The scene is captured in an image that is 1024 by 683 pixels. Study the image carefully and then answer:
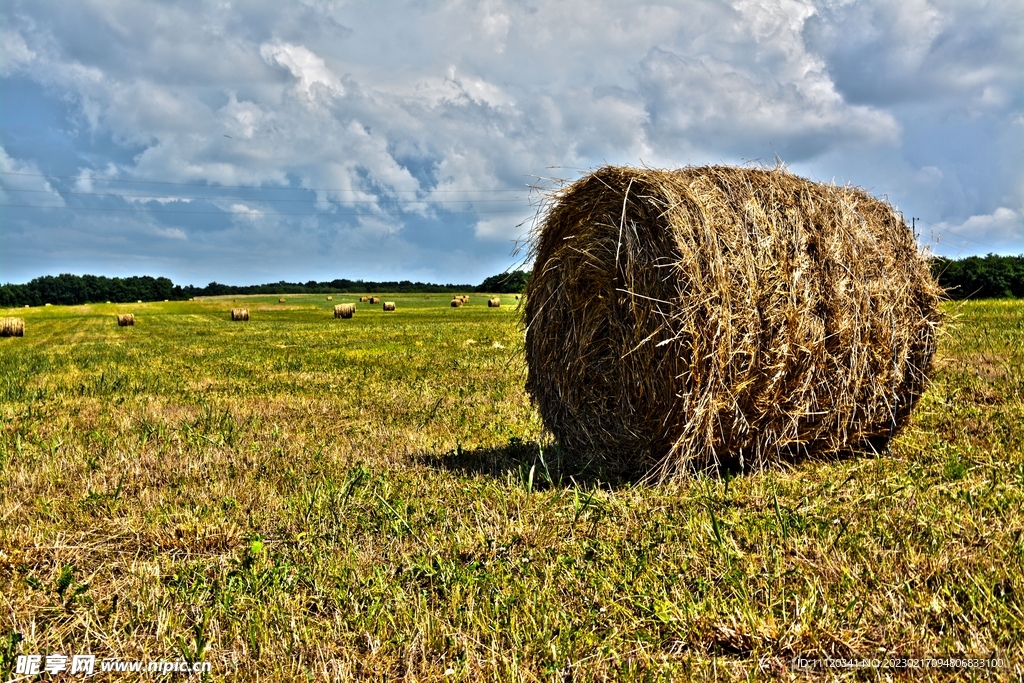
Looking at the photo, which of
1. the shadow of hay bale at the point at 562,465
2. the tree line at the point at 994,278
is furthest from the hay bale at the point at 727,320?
the tree line at the point at 994,278

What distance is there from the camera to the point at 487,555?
4402 mm

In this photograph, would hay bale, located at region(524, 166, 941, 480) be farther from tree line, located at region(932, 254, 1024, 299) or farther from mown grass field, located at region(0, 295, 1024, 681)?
tree line, located at region(932, 254, 1024, 299)

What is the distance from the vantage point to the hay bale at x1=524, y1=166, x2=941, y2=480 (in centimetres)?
577

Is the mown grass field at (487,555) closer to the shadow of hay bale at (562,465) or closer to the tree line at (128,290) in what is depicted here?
the shadow of hay bale at (562,465)

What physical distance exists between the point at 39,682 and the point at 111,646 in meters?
0.31

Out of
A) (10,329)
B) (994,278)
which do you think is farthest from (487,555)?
(994,278)

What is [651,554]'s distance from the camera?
4.31 metres

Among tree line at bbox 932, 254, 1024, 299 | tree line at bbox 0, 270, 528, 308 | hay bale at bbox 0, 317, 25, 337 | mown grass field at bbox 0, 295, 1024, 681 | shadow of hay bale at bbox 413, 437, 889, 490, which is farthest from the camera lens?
tree line at bbox 0, 270, 528, 308

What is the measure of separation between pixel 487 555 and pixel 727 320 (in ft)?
8.52

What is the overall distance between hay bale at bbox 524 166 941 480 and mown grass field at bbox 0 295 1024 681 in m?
0.46

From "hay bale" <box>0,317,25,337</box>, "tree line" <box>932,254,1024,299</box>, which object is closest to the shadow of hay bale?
"hay bale" <box>0,317,25,337</box>

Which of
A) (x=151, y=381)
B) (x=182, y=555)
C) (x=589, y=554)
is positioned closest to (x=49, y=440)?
(x=182, y=555)

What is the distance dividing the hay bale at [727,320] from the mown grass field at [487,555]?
46 centimetres

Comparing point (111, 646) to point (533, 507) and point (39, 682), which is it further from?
point (533, 507)
